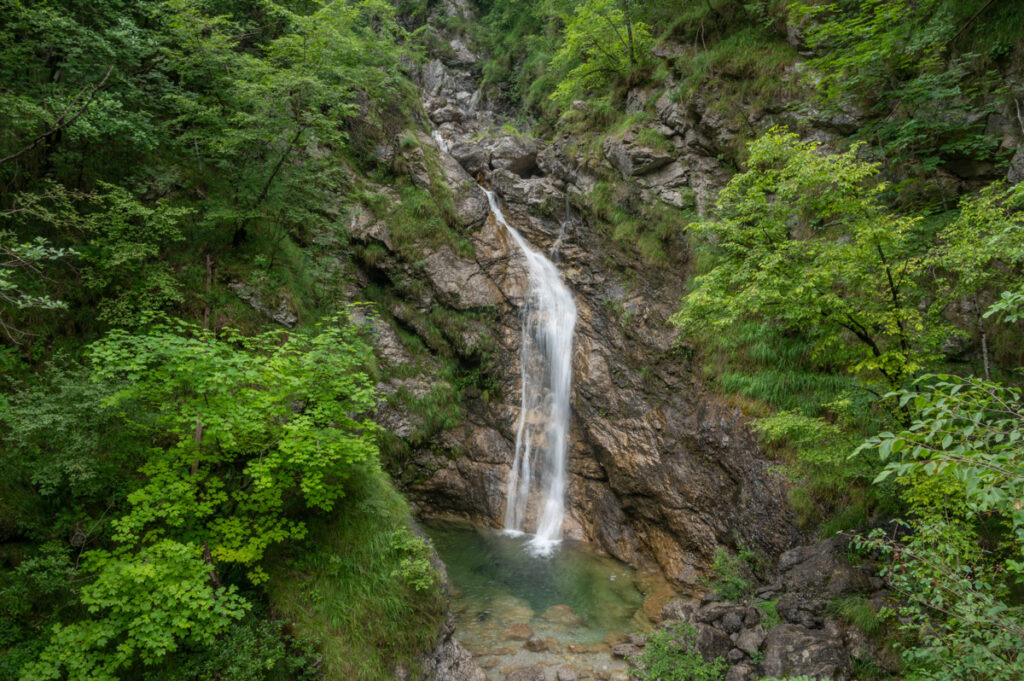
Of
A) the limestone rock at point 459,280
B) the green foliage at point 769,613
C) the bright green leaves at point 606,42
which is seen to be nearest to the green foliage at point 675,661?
the green foliage at point 769,613

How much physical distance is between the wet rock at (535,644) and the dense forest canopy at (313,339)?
2.47 m

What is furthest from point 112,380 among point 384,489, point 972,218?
point 972,218

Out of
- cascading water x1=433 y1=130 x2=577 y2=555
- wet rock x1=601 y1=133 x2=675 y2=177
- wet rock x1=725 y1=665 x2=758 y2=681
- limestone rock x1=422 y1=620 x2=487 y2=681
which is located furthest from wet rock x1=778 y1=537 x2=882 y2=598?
wet rock x1=601 y1=133 x2=675 y2=177

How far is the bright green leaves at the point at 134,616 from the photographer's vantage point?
157 inches

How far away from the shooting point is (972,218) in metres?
5.80

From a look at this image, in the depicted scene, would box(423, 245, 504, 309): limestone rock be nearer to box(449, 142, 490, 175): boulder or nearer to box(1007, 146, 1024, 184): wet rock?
box(449, 142, 490, 175): boulder

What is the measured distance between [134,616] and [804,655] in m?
7.42

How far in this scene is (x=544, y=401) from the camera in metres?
13.7

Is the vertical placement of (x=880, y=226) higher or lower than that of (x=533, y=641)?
higher

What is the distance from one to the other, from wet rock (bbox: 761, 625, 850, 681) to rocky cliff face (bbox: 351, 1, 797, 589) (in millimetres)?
2785

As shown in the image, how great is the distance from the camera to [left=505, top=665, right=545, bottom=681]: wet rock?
6.90 meters

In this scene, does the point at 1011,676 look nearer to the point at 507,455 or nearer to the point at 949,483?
the point at 949,483

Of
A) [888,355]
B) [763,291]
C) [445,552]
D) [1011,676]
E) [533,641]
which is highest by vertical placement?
[763,291]

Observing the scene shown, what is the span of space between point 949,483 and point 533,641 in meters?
6.47
